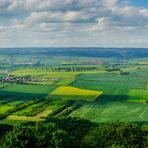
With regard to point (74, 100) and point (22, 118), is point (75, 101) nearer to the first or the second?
point (74, 100)

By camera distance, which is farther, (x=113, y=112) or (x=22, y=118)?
(x=113, y=112)

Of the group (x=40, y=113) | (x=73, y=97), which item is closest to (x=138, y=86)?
(x=73, y=97)

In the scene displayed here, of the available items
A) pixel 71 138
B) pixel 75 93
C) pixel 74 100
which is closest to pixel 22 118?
pixel 74 100

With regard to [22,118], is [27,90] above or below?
above

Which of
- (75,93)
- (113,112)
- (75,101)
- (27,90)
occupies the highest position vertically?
(27,90)

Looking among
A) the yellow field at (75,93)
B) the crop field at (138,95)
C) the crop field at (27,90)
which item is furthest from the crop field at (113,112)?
the crop field at (27,90)

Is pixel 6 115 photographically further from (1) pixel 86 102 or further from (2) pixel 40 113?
(1) pixel 86 102

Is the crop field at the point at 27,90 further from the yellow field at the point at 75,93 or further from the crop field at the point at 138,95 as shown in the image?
the crop field at the point at 138,95

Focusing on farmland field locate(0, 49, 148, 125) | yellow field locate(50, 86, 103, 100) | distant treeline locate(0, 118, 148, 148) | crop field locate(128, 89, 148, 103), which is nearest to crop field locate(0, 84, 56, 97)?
farmland field locate(0, 49, 148, 125)
